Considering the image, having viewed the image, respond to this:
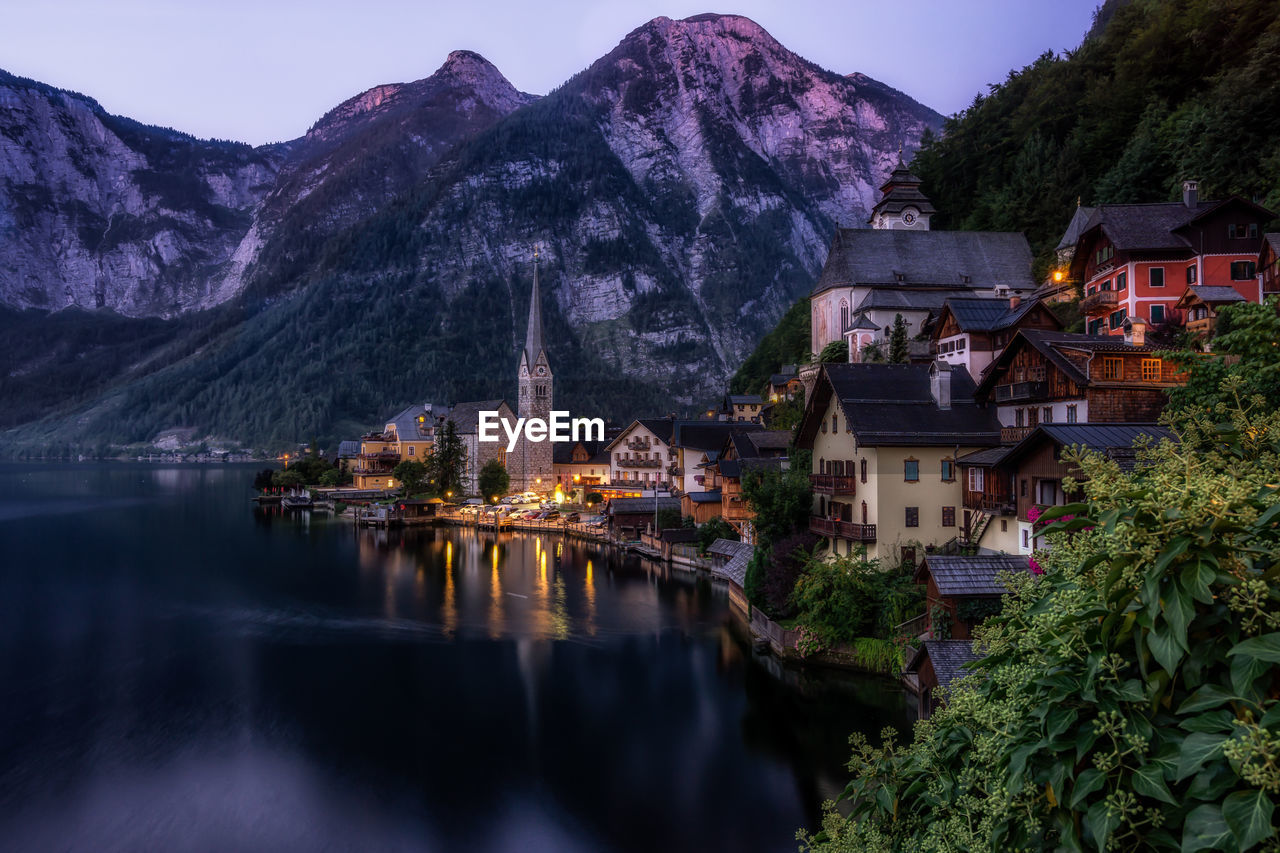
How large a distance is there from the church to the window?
1886cm

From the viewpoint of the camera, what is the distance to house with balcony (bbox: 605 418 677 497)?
7056cm

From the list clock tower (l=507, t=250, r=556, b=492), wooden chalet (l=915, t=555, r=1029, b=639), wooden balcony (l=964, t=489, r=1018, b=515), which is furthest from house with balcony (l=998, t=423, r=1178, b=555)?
clock tower (l=507, t=250, r=556, b=492)

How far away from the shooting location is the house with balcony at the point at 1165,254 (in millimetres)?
33125

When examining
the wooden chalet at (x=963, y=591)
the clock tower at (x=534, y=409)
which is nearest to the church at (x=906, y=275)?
the wooden chalet at (x=963, y=591)

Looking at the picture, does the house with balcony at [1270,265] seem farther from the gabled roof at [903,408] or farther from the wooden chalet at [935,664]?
the wooden chalet at [935,664]

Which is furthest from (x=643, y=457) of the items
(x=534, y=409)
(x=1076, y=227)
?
(x=1076, y=227)

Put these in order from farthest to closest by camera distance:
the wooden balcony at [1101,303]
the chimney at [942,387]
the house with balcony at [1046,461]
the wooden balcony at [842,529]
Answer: the wooden balcony at [1101,303] → the chimney at [942,387] → the wooden balcony at [842,529] → the house with balcony at [1046,461]

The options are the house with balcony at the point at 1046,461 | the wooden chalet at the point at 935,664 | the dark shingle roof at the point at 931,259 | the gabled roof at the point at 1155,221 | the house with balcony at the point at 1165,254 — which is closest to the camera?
the wooden chalet at the point at 935,664

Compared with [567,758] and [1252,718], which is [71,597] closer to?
[567,758]

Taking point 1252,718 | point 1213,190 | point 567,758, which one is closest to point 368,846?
point 567,758

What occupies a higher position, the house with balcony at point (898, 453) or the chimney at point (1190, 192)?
the chimney at point (1190, 192)

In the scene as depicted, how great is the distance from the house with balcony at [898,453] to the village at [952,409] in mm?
74

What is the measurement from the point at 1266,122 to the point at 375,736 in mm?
52905

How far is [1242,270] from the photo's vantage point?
3319 centimetres
